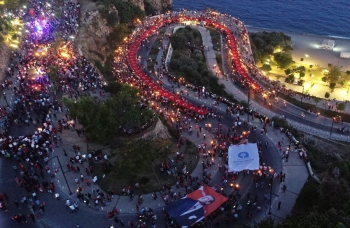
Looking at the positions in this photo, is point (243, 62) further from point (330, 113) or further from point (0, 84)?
point (0, 84)

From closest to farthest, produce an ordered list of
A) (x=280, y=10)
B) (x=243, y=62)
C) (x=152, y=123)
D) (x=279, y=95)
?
(x=152, y=123)
(x=279, y=95)
(x=243, y=62)
(x=280, y=10)

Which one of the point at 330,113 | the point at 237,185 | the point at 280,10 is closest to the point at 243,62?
the point at 330,113

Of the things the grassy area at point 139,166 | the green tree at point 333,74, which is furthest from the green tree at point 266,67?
the grassy area at point 139,166

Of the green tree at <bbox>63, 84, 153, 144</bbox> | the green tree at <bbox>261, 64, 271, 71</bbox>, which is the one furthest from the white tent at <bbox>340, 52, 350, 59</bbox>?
the green tree at <bbox>63, 84, 153, 144</bbox>

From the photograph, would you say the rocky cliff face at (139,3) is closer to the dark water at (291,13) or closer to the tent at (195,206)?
the dark water at (291,13)

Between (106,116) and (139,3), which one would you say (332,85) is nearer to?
(106,116)
